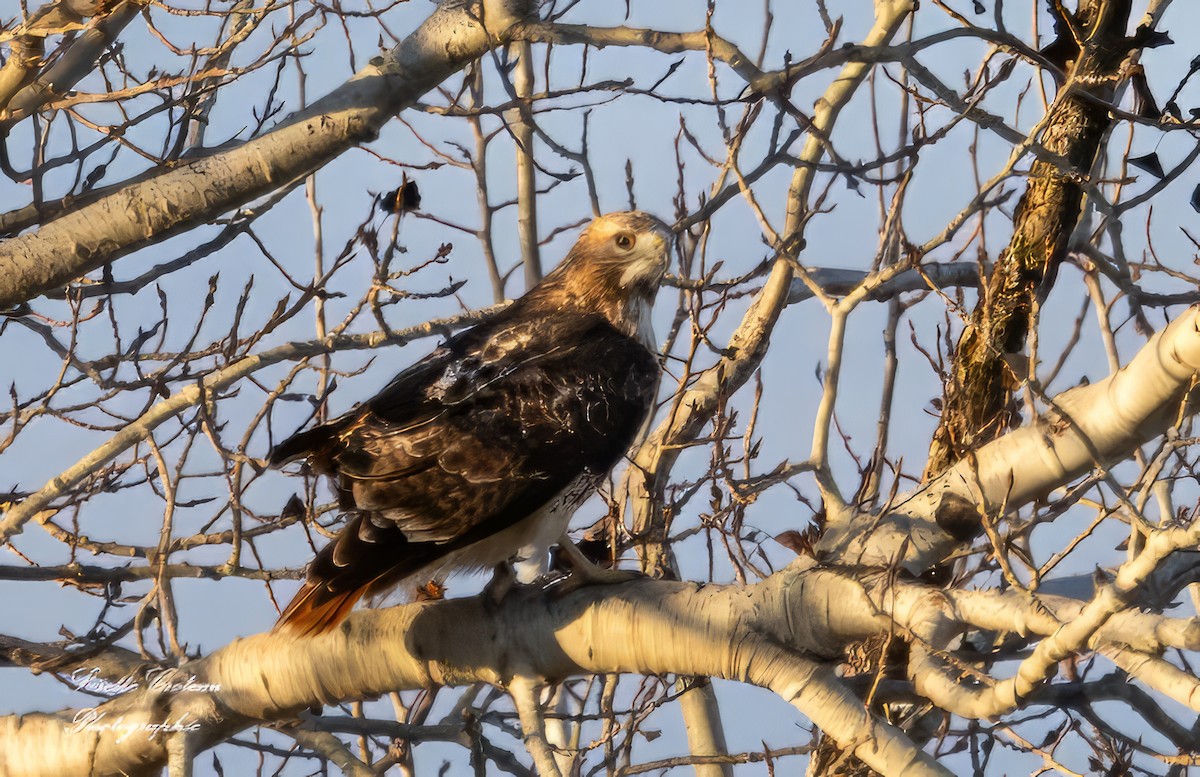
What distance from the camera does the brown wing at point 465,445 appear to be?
3.26m

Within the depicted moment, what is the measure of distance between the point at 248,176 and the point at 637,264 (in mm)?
1422

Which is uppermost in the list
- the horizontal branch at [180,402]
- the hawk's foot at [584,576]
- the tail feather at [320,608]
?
the horizontal branch at [180,402]

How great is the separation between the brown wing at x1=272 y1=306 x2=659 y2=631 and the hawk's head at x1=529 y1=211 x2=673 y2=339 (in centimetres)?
38

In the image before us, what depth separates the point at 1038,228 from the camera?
4.28 meters

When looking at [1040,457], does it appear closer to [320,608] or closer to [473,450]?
[473,450]

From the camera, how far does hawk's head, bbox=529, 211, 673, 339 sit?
173 inches

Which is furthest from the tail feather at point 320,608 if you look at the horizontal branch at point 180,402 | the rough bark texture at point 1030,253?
the rough bark texture at point 1030,253

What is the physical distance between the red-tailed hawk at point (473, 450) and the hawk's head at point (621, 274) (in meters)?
0.22

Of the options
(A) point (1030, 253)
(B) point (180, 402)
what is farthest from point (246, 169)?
(A) point (1030, 253)

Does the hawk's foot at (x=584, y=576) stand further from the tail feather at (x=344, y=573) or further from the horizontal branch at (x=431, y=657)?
the tail feather at (x=344, y=573)

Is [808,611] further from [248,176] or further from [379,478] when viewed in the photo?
[248,176]

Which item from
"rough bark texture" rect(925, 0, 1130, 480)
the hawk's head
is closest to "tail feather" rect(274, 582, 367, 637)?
the hawk's head

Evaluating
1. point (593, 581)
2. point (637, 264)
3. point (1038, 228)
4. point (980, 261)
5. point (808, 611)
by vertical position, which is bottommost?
point (808, 611)

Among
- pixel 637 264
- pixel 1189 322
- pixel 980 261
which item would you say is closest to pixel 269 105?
pixel 637 264
